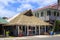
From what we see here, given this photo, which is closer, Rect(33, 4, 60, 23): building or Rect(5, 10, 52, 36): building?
Rect(5, 10, 52, 36): building

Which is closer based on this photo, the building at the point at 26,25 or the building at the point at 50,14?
the building at the point at 26,25

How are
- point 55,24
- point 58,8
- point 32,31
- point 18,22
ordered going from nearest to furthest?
point 18,22 → point 32,31 → point 55,24 → point 58,8

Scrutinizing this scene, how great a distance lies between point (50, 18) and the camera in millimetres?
45250

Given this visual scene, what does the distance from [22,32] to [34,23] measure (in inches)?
117

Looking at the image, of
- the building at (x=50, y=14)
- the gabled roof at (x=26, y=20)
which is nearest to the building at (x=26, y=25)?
the gabled roof at (x=26, y=20)

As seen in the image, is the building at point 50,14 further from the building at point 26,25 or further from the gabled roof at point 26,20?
Result: the gabled roof at point 26,20

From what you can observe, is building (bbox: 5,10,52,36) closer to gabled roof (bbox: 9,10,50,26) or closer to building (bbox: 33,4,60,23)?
gabled roof (bbox: 9,10,50,26)

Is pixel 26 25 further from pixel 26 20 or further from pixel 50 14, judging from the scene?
pixel 50 14

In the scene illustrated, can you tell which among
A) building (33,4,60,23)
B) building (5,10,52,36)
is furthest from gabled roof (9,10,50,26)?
building (33,4,60,23)

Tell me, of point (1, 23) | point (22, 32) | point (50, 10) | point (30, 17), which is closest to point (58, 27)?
point (50, 10)

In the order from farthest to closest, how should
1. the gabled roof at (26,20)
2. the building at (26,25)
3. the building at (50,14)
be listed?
the building at (50,14)
the gabled roof at (26,20)
the building at (26,25)

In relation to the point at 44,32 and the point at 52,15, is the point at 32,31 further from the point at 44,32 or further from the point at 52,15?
the point at 52,15

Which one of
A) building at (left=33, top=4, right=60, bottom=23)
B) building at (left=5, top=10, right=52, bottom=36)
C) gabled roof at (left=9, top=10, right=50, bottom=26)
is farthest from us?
building at (left=33, top=4, right=60, bottom=23)

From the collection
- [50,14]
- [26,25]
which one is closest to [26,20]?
[26,25]
